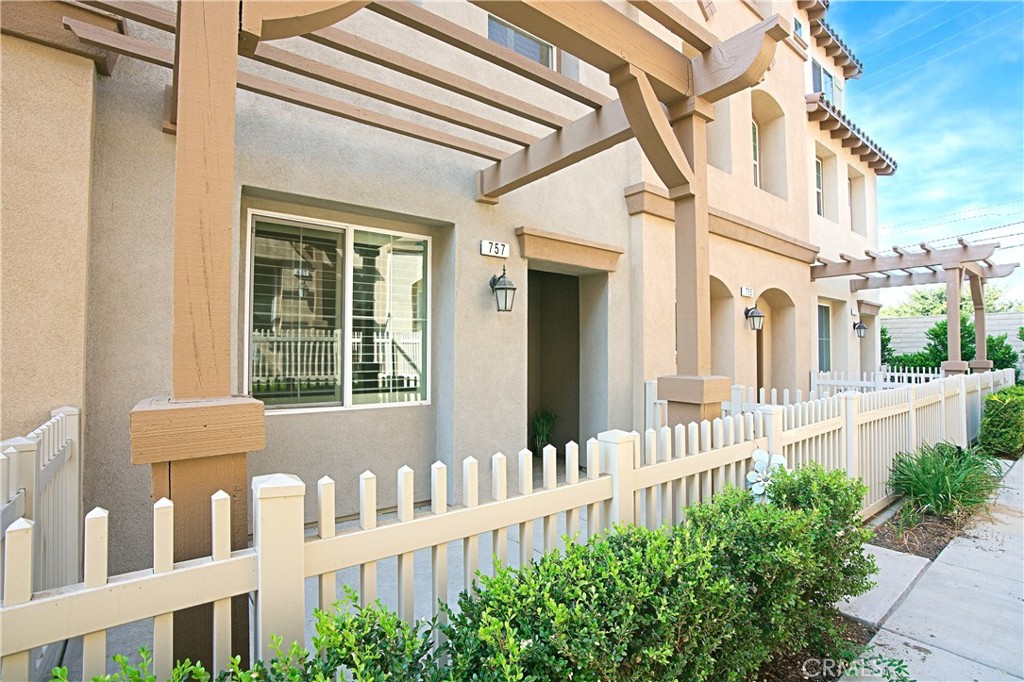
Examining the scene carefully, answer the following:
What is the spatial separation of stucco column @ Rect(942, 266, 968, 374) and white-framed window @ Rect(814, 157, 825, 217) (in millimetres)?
3162

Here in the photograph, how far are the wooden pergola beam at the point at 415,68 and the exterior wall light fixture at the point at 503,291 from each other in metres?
1.65

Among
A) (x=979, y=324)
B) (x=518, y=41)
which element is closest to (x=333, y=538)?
(x=518, y=41)

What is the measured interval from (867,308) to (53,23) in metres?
16.8

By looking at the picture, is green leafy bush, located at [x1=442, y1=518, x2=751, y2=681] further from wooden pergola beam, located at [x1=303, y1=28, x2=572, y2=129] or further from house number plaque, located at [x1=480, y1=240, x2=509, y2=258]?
house number plaque, located at [x1=480, y1=240, x2=509, y2=258]

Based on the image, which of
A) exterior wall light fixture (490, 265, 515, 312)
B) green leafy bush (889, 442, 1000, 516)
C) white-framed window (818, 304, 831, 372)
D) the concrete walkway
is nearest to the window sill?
exterior wall light fixture (490, 265, 515, 312)

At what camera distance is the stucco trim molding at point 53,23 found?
116 inches

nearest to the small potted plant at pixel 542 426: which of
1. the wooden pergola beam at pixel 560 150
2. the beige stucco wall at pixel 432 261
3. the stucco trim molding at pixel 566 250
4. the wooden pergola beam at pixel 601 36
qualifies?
the beige stucco wall at pixel 432 261

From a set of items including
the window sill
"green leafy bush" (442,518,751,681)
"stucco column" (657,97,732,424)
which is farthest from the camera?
the window sill

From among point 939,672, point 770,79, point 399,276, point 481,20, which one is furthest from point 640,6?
point 770,79

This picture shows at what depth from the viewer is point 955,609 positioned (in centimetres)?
321

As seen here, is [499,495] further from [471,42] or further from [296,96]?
[296,96]

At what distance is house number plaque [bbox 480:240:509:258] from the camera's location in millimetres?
5297

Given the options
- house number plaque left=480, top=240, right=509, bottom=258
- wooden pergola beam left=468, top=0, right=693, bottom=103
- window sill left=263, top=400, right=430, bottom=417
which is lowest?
window sill left=263, top=400, right=430, bottom=417

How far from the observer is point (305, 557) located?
1.58m
